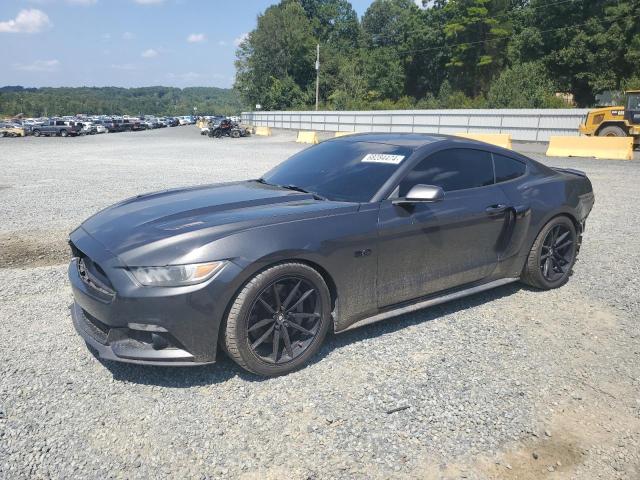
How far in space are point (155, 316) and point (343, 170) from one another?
1923mm

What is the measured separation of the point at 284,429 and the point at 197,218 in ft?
4.72

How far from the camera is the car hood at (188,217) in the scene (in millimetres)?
2908

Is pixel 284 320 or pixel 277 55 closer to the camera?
pixel 284 320

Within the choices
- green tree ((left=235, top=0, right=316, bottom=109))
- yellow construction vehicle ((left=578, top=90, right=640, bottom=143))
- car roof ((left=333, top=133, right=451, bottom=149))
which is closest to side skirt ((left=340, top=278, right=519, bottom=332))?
car roof ((left=333, top=133, right=451, bottom=149))

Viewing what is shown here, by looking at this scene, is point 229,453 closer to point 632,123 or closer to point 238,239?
point 238,239

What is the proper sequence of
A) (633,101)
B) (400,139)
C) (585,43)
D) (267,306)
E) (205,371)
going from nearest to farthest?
(267,306), (205,371), (400,139), (633,101), (585,43)

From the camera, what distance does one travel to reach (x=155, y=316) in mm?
2781

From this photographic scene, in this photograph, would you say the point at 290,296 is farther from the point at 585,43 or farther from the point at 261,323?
the point at 585,43

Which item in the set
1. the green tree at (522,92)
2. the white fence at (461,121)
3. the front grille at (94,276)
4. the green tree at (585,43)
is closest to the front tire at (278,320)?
the front grille at (94,276)

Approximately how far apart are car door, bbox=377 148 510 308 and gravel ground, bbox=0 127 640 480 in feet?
1.45

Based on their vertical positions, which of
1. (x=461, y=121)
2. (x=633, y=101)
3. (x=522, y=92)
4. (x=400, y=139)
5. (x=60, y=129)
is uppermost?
(x=522, y=92)

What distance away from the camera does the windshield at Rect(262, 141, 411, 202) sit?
3.69 m

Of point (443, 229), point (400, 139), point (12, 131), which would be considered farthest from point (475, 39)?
point (443, 229)

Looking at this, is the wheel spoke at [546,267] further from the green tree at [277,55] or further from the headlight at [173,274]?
the green tree at [277,55]
